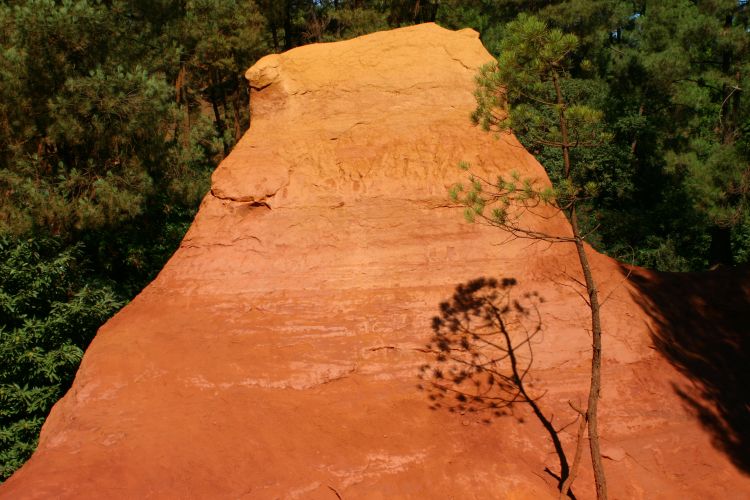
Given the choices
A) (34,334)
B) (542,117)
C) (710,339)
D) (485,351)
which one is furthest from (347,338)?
(34,334)

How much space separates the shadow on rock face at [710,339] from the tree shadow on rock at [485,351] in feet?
6.97

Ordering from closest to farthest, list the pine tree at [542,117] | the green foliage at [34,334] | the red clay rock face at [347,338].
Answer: the pine tree at [542,117] → the red clay rock face at [347,338] → the green foliage at [34,334]

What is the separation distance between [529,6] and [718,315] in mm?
20382

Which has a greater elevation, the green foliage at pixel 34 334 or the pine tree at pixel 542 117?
the pine tree at pixel 542 117

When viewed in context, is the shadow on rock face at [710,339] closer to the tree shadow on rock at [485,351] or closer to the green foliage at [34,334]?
the tree shadow on rock at [485,351]

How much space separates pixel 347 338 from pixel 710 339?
580 centimetres

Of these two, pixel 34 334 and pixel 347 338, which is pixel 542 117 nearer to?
pixel 347 338

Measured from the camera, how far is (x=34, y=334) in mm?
10914

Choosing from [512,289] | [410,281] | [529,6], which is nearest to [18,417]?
[410,281]

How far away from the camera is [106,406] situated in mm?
7566

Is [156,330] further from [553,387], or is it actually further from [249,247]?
[553,387]

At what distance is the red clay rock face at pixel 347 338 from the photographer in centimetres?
704

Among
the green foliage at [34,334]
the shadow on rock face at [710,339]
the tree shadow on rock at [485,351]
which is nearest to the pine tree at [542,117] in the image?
the tree shadow on rock at [485,351]

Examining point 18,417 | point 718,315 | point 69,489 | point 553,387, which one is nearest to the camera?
point 69,489
